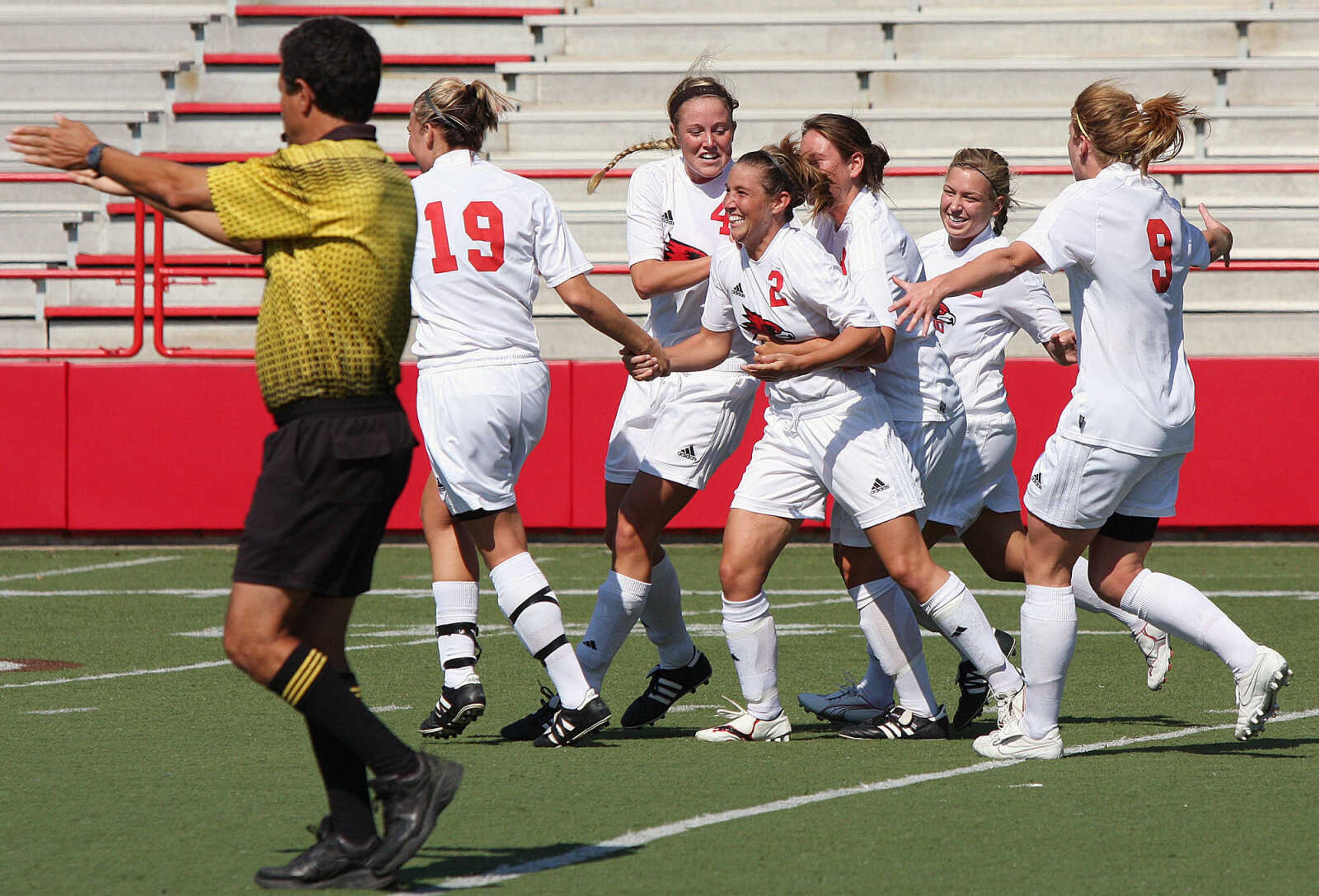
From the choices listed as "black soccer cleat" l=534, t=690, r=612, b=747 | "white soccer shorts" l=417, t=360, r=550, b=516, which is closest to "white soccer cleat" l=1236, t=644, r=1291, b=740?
"black soccer cleat" l=534, t=690, r=612, b=747

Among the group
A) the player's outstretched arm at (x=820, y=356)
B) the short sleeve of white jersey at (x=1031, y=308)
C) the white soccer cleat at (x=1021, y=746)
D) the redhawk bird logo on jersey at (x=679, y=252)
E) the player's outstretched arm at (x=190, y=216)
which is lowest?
the white soccer cleat at (x=1021, y=746)

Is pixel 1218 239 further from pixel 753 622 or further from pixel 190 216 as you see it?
pixel 190 216

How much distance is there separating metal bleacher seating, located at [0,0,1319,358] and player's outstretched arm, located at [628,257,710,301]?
8.03 m

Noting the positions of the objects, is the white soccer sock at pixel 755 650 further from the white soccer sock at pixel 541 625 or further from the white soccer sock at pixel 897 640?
the white soccer sock at pixel 541 625

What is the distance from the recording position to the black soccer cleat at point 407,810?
3.87 metres

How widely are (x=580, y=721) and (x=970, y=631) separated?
4.35 ft

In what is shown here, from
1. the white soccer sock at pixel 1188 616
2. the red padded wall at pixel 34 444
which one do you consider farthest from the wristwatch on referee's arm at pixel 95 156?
the red padded wall at pixel 34 444

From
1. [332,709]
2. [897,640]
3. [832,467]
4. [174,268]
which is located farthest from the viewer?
[174,268]

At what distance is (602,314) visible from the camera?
18.7 feet

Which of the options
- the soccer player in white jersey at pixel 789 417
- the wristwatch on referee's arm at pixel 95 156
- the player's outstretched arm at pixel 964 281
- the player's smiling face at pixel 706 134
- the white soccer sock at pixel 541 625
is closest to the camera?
the wristwatch on referee's arm at pixel 95 156

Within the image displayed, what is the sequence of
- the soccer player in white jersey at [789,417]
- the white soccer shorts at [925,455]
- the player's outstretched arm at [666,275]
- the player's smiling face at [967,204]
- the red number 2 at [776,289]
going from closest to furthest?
the soccer player in white jersey at [789,417] → the red number 2 at [776,289] → the white soccer shorts at [925,455] → the player's outstretched arm at [666,275] → the player's smiling face at [967,204]

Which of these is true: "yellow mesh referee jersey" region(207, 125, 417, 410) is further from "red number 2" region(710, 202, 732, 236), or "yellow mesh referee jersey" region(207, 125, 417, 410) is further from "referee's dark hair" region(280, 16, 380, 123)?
"red number 2" region(710, 202, 732, 236)

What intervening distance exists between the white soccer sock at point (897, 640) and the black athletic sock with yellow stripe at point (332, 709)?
7.97ft

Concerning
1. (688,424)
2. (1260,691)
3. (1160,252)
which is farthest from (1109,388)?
(688,424)
